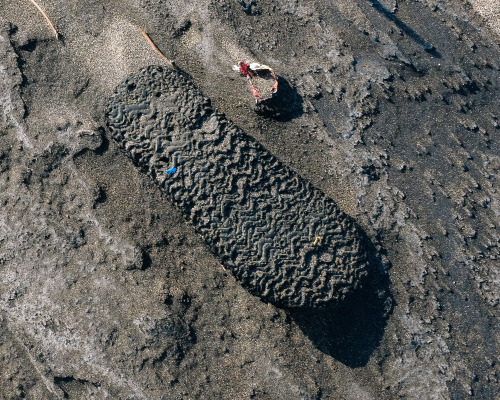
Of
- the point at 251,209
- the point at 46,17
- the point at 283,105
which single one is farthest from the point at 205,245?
Answer: the point at 46,17

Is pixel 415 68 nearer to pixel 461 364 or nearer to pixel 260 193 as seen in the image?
pixel 260 193

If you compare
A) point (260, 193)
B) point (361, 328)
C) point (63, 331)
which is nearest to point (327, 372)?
point (361, 328)

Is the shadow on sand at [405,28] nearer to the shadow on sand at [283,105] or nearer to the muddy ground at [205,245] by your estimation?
the muddy ground at [205,245]

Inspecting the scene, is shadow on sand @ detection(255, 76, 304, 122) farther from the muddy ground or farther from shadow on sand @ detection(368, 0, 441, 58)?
shadow on sand @ detection(368, 0, 441, 58)

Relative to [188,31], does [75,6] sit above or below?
below

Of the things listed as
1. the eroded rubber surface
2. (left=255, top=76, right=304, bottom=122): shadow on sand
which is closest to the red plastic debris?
(left=255, top=76, right=304, bottom=122): shadow on sand

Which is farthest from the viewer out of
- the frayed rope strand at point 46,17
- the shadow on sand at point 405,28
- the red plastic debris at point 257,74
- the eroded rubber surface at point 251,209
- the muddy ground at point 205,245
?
the shadow on sand at point 405,28

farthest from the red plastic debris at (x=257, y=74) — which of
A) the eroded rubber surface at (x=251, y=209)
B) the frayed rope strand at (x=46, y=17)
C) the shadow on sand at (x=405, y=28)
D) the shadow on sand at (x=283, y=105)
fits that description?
the frayed rope strand at (x=46, y=17)
